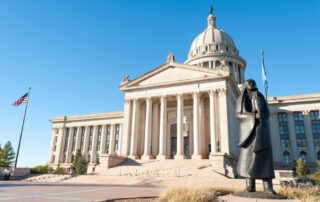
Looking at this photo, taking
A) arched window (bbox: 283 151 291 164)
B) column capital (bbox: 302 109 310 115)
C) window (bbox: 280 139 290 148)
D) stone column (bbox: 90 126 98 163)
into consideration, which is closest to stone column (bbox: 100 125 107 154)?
stone column (bbox: 90 126 98 163)

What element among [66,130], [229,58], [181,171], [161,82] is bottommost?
[181,171]

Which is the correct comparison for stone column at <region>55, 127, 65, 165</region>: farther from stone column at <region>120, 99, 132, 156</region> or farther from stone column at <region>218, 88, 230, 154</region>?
stone column at <region>218, 88, 230, 154</region>

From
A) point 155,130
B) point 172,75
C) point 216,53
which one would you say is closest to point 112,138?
point 155,130

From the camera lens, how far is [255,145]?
8.04 metres

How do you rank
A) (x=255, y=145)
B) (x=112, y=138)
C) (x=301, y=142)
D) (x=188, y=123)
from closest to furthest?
1. (x=255, y=145)
2. (x=188, y=123)
3. (x=301, y=142)
4. (x=112, y=138)

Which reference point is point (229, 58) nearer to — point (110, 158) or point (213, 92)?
point (213, 92)

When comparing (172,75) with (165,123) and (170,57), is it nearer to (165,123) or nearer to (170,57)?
(170,57)

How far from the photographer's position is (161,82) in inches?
1588

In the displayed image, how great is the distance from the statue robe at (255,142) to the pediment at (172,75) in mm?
28573

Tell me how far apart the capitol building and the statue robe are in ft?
67.1

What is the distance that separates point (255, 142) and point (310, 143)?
161 ft

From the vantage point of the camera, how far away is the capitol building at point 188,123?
35.7 m

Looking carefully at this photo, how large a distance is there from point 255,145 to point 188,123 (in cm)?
3613

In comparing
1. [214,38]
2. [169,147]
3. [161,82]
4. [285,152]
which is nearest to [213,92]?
[161,82]
